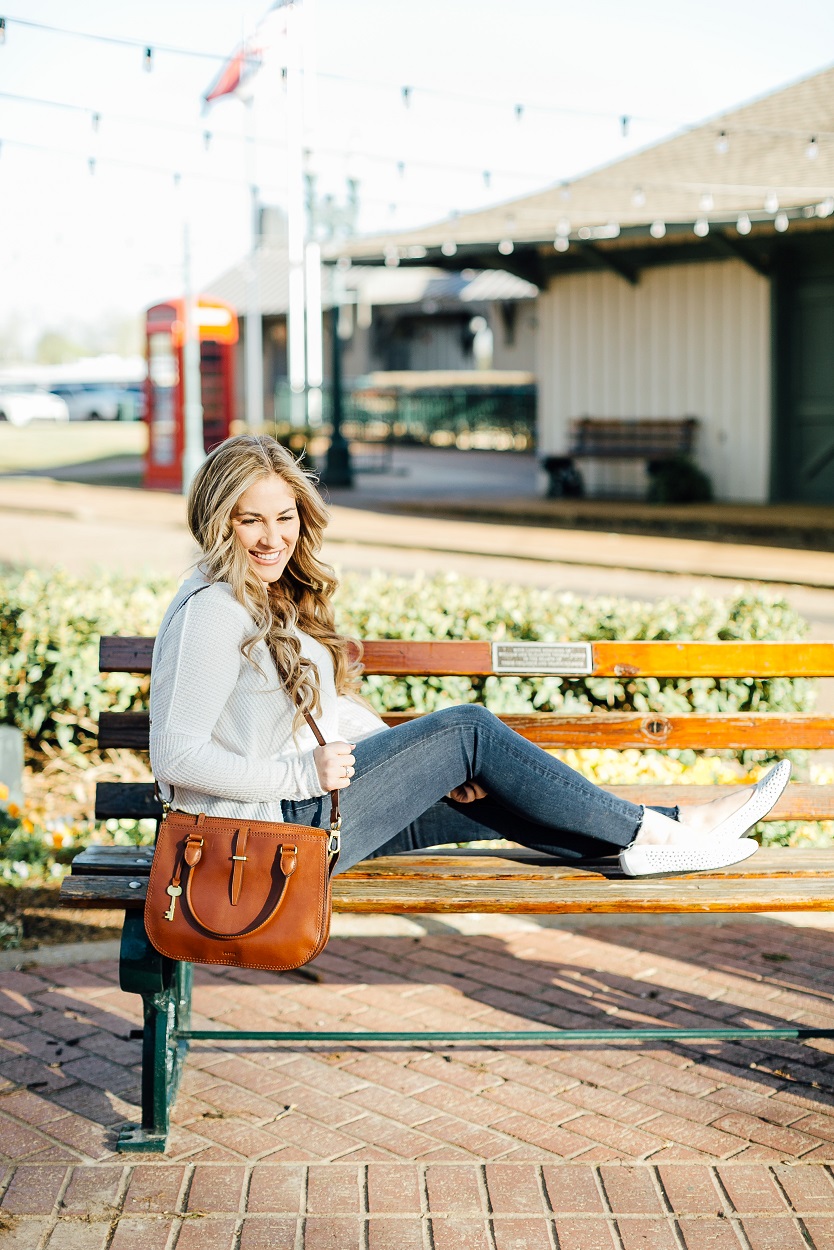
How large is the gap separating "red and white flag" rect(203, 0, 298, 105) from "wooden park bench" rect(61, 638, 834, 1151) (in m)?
15.8

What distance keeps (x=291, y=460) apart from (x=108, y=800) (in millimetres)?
1119

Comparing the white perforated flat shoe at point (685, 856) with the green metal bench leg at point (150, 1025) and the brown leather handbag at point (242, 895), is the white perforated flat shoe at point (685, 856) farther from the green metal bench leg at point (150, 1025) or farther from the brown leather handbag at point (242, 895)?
the green metal bench leg at point (150, 1025)

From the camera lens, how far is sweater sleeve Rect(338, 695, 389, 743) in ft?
11.6

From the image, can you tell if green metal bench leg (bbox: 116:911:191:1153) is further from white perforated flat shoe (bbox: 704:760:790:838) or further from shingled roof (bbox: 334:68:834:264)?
shingled roof (bbox: 334:68:834:264)

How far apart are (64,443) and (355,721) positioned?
35.6m

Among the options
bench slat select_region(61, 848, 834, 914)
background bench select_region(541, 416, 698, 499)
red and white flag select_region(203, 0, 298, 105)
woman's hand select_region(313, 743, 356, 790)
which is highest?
red and white flag select_region(203, 0, 298, 105)

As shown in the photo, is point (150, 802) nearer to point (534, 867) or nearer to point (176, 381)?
point (534, 867)

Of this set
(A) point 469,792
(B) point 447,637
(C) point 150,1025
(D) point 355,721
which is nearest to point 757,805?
(A) point 469,792

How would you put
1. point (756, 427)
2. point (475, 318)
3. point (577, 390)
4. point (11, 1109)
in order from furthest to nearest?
point (475, 318) < point (577, 390) < point (756, 427) < point (11, 1109)

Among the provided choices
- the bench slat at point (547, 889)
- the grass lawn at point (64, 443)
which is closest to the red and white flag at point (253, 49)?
the grass lawn at point (64, 443)

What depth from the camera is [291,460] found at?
3350 millimetres

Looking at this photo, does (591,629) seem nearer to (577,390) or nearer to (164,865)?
(164,865)

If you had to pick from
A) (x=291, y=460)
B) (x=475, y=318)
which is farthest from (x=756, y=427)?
(x=475, y=318)

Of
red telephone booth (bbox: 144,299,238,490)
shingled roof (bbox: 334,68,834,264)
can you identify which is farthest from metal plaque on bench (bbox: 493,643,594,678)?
red telephone booth (bbox: 144,299,238,490)
